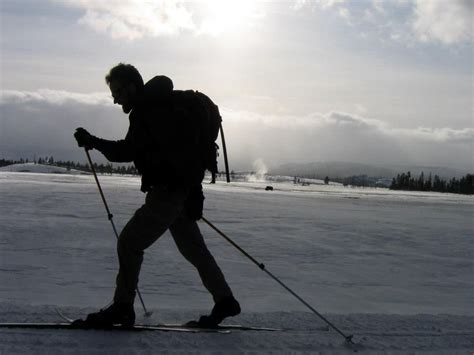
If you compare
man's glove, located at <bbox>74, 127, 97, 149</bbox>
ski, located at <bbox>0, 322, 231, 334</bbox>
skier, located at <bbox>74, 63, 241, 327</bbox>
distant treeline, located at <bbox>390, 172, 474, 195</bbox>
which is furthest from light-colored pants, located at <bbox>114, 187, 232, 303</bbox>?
distant treeline, located at <bbox>390, 172, 474, 195</bbox>

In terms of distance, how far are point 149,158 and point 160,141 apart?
14 centimetres

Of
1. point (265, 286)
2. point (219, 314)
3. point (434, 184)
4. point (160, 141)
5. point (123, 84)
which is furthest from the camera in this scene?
point (434, 184)

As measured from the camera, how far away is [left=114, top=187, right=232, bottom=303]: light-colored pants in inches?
113

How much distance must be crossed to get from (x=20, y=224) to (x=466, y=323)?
6.16 meters

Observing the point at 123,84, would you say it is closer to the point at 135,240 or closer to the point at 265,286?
the point at 135,240

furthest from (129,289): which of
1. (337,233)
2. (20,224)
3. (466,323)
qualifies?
(337,233)

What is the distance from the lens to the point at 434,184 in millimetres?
72938

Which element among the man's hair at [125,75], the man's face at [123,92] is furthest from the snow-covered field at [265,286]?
the man's hair at [125,75]

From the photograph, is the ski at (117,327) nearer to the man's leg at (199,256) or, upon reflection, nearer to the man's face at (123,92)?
the man's leg at (199,256)

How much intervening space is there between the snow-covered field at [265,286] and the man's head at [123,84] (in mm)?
1473

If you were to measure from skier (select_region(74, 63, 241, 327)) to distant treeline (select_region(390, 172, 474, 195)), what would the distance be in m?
70.4

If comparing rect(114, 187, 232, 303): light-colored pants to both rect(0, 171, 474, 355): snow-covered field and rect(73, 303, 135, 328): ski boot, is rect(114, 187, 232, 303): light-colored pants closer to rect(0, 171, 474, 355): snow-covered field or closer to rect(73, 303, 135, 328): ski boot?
rect(73, 303, 135, 328): ski boot

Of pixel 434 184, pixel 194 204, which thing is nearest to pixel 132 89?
pixel 194 204

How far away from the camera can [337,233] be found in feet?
26.8
